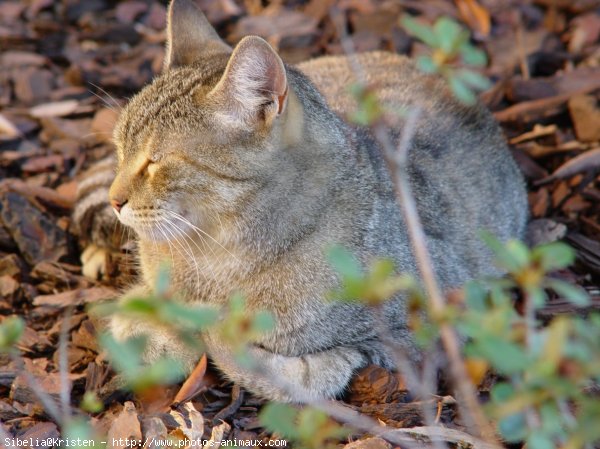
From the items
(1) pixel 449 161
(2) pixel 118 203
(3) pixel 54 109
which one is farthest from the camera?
(3) pixel 54 109

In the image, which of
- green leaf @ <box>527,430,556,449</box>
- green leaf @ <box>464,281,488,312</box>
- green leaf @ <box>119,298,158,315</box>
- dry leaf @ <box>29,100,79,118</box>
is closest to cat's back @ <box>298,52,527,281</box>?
dry leaf @ <box>29,100,79,118</box>

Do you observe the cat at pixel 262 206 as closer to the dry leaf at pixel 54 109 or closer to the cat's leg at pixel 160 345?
the cat's leg at pixel 160 345

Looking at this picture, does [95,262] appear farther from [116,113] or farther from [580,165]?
[580,165]

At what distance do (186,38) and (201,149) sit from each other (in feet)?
2.61

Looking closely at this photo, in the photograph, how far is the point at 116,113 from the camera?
5332 millimetres

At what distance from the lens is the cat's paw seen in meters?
4.50

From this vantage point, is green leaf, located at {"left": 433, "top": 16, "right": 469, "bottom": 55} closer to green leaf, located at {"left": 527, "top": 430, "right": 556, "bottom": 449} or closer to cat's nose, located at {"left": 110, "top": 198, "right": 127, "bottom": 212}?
green leaf, located at {"left": 527, "top": 430, "right": 556, "bottom": 449}

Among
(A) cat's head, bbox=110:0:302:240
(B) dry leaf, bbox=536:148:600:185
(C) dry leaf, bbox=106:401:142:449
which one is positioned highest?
(A) cat's head, bbox=110:0:302:240

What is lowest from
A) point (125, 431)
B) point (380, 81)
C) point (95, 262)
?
point (95, 262)

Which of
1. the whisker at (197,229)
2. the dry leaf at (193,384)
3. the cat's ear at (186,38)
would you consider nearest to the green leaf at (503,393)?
the whisker at (197,229)

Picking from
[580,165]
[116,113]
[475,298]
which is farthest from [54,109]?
[475,298]

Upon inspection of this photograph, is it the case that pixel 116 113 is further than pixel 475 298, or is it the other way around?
pixel 116 113

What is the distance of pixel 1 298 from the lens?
429cm

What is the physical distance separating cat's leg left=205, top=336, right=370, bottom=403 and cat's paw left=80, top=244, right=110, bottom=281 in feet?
3.42
